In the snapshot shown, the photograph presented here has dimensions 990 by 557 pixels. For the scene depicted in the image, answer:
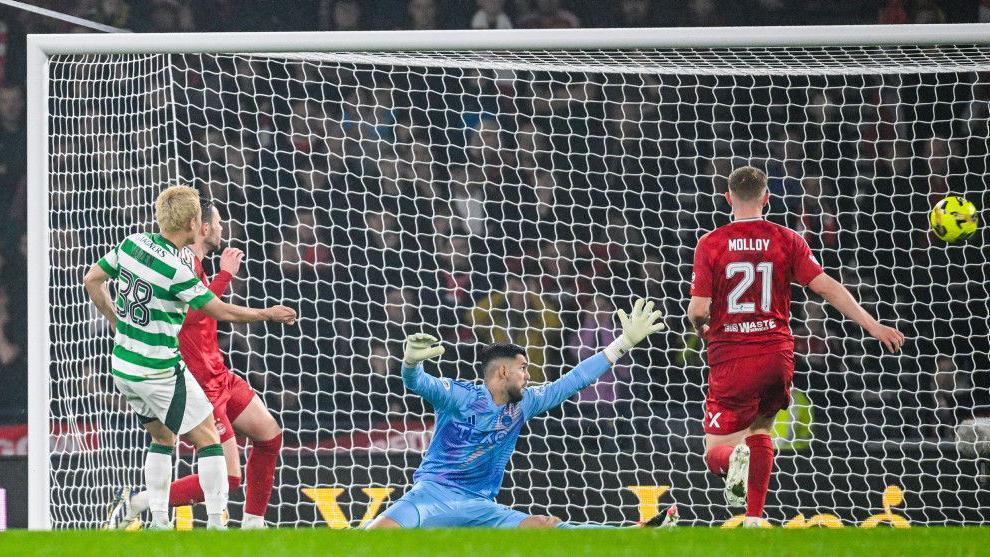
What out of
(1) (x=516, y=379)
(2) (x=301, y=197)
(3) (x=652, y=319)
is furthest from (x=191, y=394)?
(2) (x=301, y=197)

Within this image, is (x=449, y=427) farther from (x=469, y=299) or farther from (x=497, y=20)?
(x=497, y=20)

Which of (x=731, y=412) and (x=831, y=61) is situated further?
(x=831, y=61)

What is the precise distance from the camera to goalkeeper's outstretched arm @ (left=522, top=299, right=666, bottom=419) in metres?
5.65

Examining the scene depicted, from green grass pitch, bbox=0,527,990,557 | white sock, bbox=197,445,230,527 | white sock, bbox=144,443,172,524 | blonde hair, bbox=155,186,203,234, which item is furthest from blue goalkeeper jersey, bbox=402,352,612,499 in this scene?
green grass pitch, bbox=0,527,990,557

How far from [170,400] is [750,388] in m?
2.14

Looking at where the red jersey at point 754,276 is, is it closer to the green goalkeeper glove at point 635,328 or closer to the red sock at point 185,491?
the green goalkeeper glove at point 635,328

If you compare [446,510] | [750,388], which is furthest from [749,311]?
[446,510]

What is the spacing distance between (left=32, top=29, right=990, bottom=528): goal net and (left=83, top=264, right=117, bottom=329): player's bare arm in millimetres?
1365

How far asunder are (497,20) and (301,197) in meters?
1.80

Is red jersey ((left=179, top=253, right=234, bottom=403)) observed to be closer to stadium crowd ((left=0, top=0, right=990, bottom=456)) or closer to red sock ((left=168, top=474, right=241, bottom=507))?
red sock ((left=168, top=474, right=241, bottom=507))

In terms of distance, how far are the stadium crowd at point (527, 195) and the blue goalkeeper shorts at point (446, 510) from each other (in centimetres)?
185

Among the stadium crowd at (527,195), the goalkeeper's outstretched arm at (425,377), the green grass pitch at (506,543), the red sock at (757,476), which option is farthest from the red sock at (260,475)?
the red sock at (757,476)

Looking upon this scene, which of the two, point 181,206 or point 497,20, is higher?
point 497,20

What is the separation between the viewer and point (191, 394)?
5035mm
